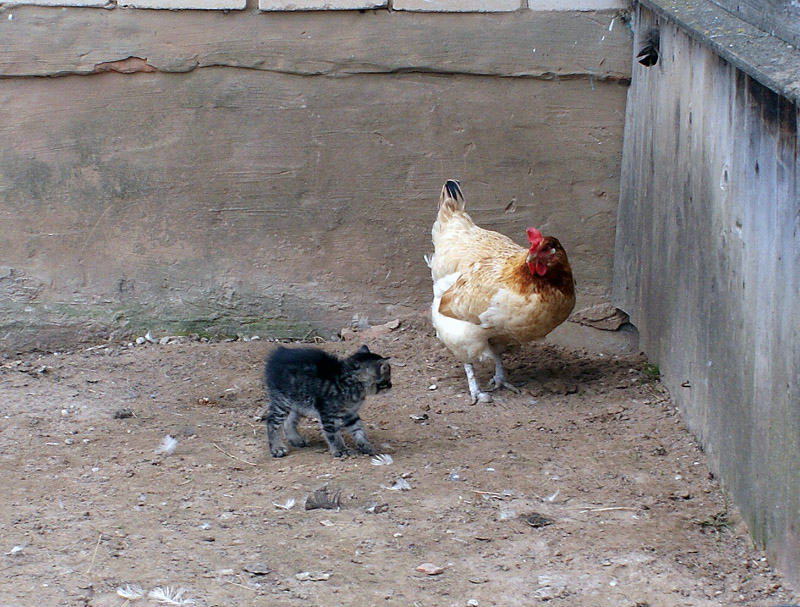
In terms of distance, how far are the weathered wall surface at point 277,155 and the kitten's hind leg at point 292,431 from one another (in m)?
1.56

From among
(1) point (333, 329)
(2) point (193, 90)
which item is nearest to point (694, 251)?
(1) point (333, 329)

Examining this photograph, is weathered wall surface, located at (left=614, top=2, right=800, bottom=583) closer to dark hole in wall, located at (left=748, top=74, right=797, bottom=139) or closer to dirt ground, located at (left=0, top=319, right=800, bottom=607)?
dark hole in wall, located at (left=748, top=74, right=797, bottom=139)

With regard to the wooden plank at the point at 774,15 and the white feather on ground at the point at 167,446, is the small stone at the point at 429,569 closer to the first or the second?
the white feather on ground at the point at 167,446

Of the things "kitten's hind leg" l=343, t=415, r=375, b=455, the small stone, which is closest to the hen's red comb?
"kitten's hind leg" l=343, t=415, r=375, b=455

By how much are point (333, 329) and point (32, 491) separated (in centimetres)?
251

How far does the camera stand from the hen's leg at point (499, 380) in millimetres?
5731

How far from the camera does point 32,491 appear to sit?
438cm

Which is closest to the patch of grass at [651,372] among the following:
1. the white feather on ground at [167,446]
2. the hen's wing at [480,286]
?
the hen's wing at [480,286]

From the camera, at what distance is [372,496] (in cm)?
431

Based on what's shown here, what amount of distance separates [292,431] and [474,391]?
3.96ft

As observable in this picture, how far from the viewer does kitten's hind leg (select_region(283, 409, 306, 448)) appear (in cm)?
486

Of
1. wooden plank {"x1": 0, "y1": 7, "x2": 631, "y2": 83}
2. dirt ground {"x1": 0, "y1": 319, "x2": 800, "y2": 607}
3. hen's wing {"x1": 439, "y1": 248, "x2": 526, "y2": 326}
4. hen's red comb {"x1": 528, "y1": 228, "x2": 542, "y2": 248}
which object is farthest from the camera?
wooden plank {"x1": 0, "y1": 7, "x2": 631, "y2": 83}

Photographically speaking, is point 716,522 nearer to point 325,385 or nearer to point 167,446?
point 325,385

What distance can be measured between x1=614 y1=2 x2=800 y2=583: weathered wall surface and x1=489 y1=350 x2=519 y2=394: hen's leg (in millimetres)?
895
